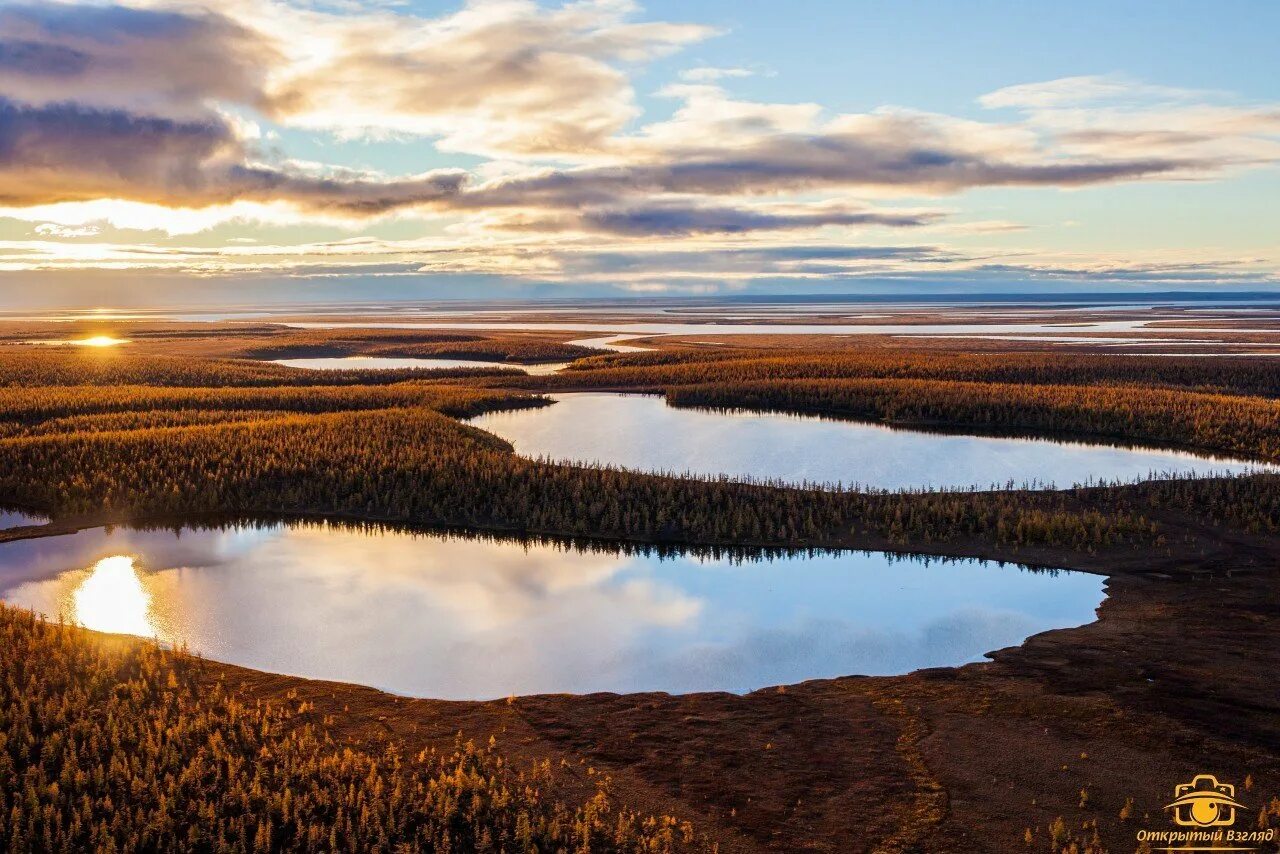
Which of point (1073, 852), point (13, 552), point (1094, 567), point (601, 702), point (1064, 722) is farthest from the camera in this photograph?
point (13, 552)

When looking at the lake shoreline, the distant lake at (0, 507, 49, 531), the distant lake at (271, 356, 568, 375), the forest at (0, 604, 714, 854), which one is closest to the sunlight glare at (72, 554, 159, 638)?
the lake shoreline

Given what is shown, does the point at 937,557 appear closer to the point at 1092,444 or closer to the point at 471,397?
the point at 1092,444

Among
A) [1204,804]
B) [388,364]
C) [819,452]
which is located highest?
[388,364]

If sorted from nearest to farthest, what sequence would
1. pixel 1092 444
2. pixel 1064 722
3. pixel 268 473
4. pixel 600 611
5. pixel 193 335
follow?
pixel 1064 722 → pixel 600 611 → pixel 268 473 → pixel 1092 444 → pixel 193 335

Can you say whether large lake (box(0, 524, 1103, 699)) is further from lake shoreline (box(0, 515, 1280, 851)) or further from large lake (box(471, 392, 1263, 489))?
large lake (box(471, 392, 1263, 489))

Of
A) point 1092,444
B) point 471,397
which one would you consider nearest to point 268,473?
point 471,397

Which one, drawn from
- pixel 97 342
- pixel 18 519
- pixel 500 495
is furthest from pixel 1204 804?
pixel 97 342

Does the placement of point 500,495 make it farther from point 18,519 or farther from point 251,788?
point 251,788
